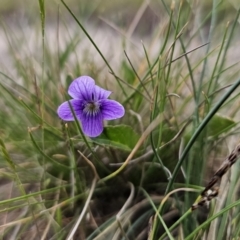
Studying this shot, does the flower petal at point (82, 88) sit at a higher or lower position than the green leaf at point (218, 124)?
higher

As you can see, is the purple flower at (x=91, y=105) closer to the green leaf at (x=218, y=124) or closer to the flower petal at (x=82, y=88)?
the flower petal at (x=82, y=88)

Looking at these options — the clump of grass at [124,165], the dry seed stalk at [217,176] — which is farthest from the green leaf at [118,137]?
the dry seed stalk at [217,176]

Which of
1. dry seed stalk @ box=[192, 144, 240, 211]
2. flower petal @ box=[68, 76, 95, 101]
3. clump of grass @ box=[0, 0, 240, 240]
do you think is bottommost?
dry seed stalk @ box=[192, 144, 240, 211]

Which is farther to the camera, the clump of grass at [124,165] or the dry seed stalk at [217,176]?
the clump of grass at [124,165]

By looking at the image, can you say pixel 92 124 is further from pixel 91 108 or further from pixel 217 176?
pixel 217 176

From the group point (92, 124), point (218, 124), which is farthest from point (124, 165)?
point (218, 124)

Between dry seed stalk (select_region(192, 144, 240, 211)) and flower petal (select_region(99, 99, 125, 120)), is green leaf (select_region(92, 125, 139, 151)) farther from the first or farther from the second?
dry seed stalk (select_region(192, 144, 240, 211))

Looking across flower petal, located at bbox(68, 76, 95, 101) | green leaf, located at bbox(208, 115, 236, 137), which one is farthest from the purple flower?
green leaf, located at bbox(208, 115, 236, 137)

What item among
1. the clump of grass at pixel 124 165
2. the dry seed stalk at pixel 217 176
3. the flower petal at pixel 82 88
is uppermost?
the flower petal at pixel 82 88
